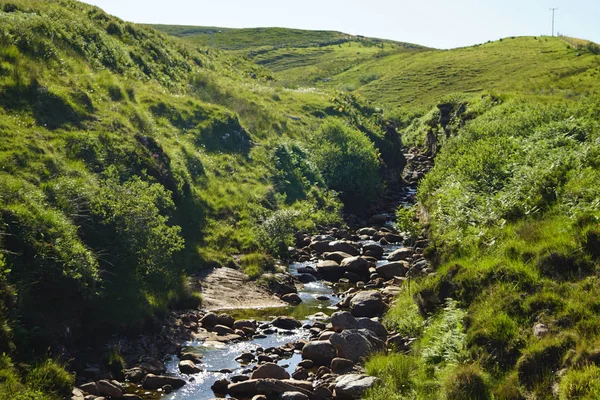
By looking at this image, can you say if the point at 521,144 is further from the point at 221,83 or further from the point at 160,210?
the point at 221,83

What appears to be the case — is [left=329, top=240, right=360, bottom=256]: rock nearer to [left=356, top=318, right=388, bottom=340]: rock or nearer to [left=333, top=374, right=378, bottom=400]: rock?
[left=356, top=318, right=388, bottom=340]: rock

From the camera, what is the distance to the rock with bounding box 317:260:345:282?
29.6m

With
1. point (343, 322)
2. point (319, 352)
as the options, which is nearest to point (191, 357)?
point (319, 352)

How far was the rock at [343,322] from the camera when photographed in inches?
833

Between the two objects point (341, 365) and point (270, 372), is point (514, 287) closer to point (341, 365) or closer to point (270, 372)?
point (341, 365)

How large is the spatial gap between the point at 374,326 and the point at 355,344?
2080 millimetres

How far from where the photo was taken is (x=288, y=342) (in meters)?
21.0

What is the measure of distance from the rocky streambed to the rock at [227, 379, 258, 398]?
0.03 metres

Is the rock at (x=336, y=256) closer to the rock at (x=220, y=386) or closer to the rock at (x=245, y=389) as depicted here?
the rock at (x=220, y=386)

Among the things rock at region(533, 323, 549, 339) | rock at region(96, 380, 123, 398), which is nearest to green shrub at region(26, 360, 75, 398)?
rock at region(96, 380, 123, 398)

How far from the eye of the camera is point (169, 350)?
20.0 meters

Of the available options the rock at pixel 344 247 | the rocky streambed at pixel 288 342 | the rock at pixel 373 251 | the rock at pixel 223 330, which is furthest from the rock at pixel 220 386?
the rock at pixel 373 251

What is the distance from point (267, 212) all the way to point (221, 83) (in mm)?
22818

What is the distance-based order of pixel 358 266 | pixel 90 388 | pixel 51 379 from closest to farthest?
1. pixel 51 379
2. pixel 90 388
3. pixel 358 266
